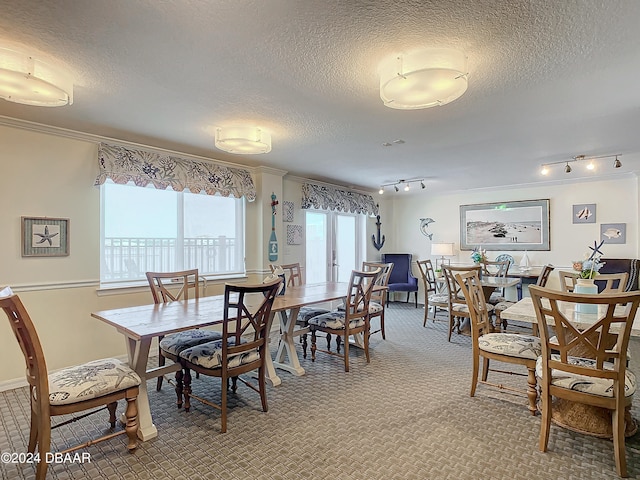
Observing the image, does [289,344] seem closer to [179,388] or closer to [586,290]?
[179,388]

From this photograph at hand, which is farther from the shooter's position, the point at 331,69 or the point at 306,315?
the point at 306,315

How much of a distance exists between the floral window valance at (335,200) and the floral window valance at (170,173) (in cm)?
110

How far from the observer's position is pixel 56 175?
337 cm

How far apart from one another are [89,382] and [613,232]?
270 inches

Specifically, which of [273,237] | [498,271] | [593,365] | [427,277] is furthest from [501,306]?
[273,237]

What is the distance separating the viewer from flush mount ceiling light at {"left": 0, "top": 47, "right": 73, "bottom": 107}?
1912 mm

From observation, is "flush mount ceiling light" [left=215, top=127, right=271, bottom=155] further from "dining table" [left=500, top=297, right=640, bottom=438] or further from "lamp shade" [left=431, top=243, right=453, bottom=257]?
"lamp shade" [left=431, top=243, right=453, bottom=257]

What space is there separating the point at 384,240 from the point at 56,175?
5.86 metres

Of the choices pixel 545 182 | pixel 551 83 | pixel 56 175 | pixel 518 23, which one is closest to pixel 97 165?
pixel 56 175

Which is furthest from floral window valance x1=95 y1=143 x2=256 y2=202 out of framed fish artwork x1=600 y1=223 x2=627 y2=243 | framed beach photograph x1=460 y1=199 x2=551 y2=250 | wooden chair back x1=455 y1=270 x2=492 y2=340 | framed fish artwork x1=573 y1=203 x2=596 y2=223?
framed fish artwork x1=600 y1=223 x2=627 y2=243

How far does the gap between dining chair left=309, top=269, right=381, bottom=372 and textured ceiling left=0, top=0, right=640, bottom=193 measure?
4.81ft

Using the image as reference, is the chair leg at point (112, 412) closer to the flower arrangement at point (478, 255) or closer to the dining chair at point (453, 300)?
the dining chair at point (453, 300)

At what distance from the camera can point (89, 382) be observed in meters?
2.01

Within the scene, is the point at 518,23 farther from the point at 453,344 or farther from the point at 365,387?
the point at 453,344
